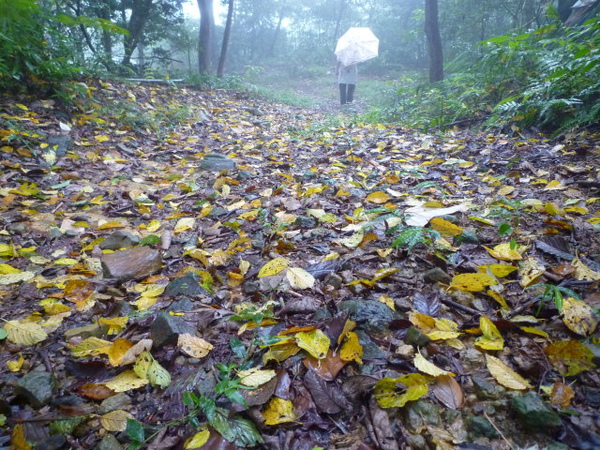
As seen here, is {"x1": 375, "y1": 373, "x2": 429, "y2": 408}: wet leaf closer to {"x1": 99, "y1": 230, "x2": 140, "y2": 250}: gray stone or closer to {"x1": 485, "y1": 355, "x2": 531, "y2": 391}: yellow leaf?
{"x1": 485, "y1": 355, "x2": 531, "y2": 391}: yellow leaf

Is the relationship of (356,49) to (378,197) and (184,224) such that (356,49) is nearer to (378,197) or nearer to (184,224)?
(378,197)

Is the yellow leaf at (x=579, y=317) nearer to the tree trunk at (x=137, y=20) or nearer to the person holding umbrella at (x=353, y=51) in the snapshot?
the person holding umbrella at (x=353, y=51)

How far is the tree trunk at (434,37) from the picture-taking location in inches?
265

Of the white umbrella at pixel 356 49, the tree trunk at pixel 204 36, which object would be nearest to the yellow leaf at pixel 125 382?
the white umbrella at pixel 356 49

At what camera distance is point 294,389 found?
1.11m

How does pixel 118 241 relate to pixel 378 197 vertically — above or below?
below

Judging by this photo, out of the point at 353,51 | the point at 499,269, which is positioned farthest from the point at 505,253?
the point at 353,51

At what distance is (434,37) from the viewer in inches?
269

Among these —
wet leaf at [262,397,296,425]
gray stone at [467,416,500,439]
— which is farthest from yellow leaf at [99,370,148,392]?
gray stone at [467,416,500,439]

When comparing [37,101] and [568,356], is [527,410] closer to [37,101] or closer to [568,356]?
[568,356]

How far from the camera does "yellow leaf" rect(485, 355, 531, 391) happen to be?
1.02 metres

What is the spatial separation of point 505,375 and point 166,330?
1.23m

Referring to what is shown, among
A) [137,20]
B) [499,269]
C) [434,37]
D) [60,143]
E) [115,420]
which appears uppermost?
[137,20]

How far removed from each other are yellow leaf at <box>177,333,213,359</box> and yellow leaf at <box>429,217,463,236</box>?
1351 mm
